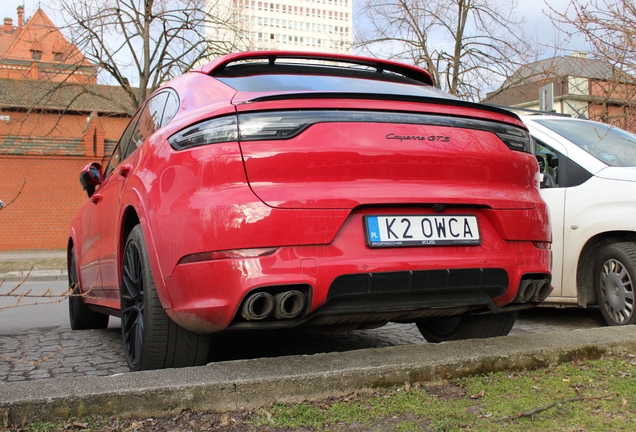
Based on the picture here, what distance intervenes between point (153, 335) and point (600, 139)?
4314mm

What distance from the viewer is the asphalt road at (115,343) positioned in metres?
3.95

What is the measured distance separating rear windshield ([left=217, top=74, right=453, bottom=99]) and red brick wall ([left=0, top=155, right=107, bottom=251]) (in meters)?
21.7

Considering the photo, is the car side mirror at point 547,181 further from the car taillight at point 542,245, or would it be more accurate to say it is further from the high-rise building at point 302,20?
the high-rise building at point 302,20

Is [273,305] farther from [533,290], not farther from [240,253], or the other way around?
[533,290]

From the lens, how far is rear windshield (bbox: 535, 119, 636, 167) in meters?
5.43

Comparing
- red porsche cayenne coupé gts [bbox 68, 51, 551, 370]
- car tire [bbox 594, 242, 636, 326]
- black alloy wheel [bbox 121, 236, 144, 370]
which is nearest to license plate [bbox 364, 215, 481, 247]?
red porsche cayenne coupé gts [bbox 68, 51, 551, 370]

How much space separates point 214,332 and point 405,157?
1.13m

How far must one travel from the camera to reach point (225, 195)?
2688 mm

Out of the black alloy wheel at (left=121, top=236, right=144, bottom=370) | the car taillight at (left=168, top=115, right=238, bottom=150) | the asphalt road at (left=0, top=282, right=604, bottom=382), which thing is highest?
the car taillight at (left=168, top=115, right=238, bottom=150)

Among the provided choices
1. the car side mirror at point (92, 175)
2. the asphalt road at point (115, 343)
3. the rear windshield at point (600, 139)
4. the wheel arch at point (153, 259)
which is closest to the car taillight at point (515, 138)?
the asphalt road at point (115, 343)

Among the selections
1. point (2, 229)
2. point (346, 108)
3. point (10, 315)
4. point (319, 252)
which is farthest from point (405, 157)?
point (2, 229)

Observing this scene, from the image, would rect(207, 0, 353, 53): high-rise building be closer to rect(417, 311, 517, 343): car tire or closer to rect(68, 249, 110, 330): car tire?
rect(68, 249, 110, 330): car tire

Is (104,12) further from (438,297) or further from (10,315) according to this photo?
(438,297)

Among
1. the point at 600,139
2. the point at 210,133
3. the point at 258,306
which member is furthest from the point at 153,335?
the point at 600,139
